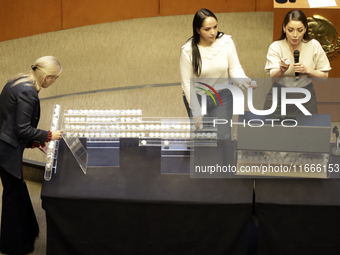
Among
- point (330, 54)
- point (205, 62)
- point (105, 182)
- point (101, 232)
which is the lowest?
point (101, 232)

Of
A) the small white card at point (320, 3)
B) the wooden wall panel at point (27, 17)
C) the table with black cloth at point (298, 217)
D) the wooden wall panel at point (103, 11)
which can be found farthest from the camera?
the wooden wall panel at point (103, 11)

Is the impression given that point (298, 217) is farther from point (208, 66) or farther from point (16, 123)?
point (16, 123)

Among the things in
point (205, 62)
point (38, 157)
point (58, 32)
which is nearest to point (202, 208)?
point (205, 62)

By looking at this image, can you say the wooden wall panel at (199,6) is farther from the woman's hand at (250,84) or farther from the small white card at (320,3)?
the woman's hand at (250,84)

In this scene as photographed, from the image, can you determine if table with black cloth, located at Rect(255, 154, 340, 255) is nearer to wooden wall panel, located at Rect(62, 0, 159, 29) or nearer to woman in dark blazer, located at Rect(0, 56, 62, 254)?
woman in dark blazer, located at Rect(0, 56, 62, 254)

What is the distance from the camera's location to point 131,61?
6469mm

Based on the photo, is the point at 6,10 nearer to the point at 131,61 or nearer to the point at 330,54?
the point at 131,61

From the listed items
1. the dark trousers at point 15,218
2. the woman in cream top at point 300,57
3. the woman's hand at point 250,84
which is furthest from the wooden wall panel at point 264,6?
the dark trousers at point 15,218

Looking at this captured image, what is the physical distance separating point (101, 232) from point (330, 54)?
3.19 m

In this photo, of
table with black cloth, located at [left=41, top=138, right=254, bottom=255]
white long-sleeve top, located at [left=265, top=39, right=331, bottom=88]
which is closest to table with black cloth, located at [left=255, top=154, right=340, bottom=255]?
table with black cloth, located at [left=41, top=138, right=254, bottom=255]

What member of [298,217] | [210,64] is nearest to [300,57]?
[210,64]

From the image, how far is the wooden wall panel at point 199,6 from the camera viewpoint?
7363 mm

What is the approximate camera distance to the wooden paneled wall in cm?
703

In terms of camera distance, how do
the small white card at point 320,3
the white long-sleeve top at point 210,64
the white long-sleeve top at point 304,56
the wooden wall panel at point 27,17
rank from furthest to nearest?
the wooden wall panel at point 27,17, the small white card at point 320,3, the white long-sleeve top at point 304,56, the white long-sleeve top at point 210,64
